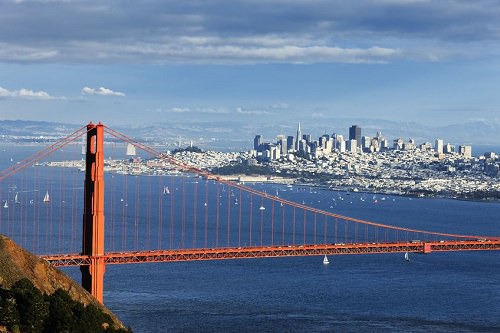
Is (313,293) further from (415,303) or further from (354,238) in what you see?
(354,238)

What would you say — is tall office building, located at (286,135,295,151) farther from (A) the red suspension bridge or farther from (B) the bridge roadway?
(B) the bridge roadway

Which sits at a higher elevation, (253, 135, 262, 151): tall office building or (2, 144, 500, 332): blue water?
(253, 135, 262, 151): tall office building

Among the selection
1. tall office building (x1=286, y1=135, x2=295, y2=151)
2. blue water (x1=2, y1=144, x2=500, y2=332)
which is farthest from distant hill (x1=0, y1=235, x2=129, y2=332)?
tall office building (x1=286, y1=135, x2=295, y2=151)

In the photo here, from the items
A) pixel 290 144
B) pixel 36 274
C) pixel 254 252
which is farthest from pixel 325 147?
pixel 36 274

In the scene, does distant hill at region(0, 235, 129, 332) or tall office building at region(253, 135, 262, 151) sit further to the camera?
tall office building at region(253, 135, 262, 151)

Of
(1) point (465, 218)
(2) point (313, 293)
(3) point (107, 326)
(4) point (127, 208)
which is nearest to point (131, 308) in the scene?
(2) point (313, 293)

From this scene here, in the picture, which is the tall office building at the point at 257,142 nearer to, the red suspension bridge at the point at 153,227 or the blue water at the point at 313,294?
the red suspension bridge at the point at 153,227
